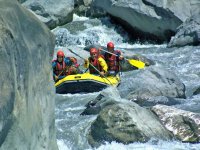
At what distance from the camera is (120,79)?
441 inches

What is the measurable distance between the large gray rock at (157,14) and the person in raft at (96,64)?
21.6 feet

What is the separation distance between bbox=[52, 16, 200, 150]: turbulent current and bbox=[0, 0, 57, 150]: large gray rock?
328 cm

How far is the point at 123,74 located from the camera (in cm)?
1243

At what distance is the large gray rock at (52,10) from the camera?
18.5 meters

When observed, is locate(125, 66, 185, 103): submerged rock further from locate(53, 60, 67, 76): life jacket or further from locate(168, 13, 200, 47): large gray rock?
locate(168, 13, 200, 47): large gray rock

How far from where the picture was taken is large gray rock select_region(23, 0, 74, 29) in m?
18.5

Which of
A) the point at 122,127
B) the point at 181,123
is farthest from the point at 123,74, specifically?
the point at 122,127

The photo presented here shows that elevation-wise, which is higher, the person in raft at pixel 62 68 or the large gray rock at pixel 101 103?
the large gray rock at pixel 101 103

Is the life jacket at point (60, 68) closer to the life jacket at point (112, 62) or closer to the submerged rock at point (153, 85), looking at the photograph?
the life jacket at point (112, 62)

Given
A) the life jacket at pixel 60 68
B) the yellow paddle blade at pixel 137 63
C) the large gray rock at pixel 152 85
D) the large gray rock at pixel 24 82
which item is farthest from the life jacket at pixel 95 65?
the large gray rock at pixel 24 82

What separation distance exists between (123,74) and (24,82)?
963 cm

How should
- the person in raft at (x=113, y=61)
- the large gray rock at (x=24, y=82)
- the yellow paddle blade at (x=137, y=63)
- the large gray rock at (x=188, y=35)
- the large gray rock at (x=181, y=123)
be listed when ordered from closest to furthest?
the large gray rock at (x=24, y=82) → the large gray rock at (x=181, y=123) → the person in raft at (x=113, y=61) → the yellow paddle blade at (x=137, y=63) → the large gray rock at (x=188, y=35)

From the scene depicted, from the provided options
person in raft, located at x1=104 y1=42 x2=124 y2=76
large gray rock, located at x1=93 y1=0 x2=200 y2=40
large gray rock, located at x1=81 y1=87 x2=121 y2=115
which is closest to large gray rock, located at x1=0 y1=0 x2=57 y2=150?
large gray rock, located at x1=81 y1=87 x2=121 y2=115

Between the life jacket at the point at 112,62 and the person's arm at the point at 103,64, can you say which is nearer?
the person's arm at the point at 103,64
